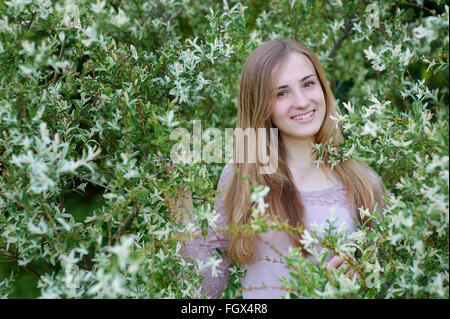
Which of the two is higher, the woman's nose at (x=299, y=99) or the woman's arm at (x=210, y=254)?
the woman's nose at (x=299, y=99)

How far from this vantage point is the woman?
2.02 metres

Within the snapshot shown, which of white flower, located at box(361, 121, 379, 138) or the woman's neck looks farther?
the woman's neck

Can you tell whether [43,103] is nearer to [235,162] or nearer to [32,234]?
[32,234]

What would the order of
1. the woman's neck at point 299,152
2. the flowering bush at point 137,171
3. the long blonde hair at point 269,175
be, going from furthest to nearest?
the woman's neck at point 299,152, the long blonde hair at point 269,175, the flowering bush at point 137,171

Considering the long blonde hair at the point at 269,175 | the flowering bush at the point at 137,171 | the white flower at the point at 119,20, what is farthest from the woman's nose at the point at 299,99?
the white flower at the point at 119,20

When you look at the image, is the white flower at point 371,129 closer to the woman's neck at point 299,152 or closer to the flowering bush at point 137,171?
the flowering bush at point 137,171

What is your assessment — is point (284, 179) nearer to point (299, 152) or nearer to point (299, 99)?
point (299, 152)

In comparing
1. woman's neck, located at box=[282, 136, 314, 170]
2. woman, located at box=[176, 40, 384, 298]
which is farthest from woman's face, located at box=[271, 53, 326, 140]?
woman's neck, located at box=[282, 136, 314, 170]

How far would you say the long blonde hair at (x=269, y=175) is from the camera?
6.61 feet

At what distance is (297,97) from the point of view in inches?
79.9

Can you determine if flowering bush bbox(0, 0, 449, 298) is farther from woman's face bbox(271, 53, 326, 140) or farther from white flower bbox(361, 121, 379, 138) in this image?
woman's face bbox(271, 53, 326, 140)

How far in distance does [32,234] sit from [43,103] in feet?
1.37
